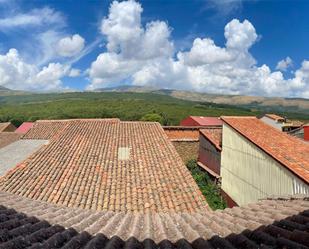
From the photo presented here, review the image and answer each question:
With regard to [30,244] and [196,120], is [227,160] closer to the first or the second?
[30,244]

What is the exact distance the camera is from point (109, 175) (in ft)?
42.1

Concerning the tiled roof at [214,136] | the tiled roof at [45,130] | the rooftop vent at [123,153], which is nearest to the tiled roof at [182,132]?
the tiled roof at [214,136]

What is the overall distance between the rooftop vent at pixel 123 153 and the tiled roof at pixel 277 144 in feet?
20.4

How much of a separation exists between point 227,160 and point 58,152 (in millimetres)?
10574

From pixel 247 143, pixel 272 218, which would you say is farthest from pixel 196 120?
pixel 272 218

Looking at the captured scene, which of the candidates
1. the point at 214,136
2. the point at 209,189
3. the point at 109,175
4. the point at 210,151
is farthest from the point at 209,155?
the point at 109,175

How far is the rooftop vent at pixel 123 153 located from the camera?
576 inches

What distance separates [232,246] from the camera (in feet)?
12.6

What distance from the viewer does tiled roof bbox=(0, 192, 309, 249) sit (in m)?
3.87

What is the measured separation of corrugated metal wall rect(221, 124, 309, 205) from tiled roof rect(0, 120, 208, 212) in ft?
13.1

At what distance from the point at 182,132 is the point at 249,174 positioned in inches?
528

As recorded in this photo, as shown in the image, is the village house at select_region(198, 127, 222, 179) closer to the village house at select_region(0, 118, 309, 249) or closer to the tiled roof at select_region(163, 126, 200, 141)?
the village house at select_region(0, 118, 309, 249)

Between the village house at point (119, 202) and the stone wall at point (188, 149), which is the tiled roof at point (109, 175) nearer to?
the village house at point (119, 202)

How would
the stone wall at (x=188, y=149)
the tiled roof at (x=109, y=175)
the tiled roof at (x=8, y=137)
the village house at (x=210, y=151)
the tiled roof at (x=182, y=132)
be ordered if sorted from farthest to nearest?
the tiled roof at (x=182, y=132) < the stone wall at (x=188, y=149) < the tiled roof at (x=8, y=137) < the village house at (x=210, y=151) < the tiled roof at (x=109, y=175)
